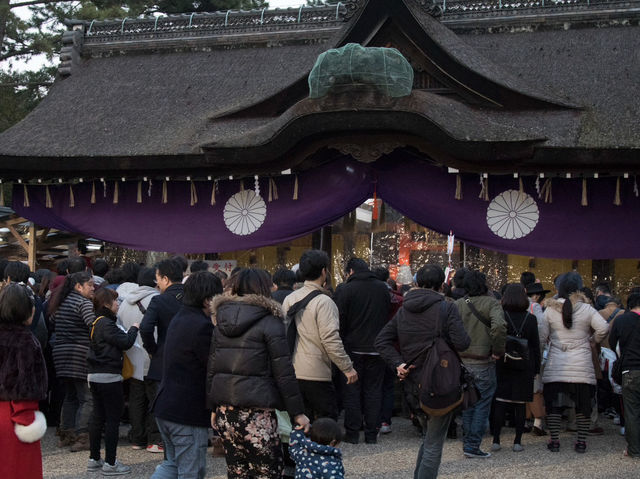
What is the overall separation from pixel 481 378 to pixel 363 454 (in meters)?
1.26

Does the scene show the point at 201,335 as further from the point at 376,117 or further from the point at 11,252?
the point at 11,252

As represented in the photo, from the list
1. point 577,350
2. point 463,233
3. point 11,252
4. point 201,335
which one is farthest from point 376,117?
point 11,252

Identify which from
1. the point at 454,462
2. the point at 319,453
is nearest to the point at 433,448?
the point at 319,453

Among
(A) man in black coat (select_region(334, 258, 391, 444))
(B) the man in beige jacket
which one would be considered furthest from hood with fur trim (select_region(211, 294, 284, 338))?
(A) man in black coat (select_region(334, 258, 391, 444))

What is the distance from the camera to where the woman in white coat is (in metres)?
7.02

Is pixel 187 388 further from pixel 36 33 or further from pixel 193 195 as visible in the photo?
pixel 36 33

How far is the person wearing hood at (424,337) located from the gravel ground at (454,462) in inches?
50.7

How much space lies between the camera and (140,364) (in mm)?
6801

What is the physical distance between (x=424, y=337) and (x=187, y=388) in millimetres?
1608

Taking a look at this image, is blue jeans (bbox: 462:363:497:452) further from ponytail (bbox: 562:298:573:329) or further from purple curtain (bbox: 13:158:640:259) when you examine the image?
purple curtain (bbox: 13:158:640:259)

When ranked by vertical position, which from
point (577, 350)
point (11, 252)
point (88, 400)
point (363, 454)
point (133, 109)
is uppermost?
point (133, 109)

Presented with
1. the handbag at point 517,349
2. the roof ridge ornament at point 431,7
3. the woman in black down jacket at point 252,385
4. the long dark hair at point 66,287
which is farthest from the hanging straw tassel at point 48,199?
the woman in black down jacket at point 252,385

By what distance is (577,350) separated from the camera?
710 cm

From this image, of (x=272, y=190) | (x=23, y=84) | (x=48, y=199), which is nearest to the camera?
(x=272, y=190)
